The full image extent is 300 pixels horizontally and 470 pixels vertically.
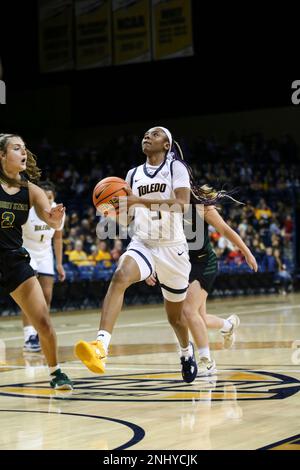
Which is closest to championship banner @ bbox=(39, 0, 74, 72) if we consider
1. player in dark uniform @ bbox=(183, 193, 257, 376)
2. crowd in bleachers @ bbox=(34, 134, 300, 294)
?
crowd in bleachers @ bbox=(34, 134, 300, 294)

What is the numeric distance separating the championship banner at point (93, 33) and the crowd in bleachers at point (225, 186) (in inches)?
138

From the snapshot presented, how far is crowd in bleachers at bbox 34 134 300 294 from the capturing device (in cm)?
2117

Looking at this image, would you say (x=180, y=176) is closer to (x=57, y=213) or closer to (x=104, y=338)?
(x=57, y=213)

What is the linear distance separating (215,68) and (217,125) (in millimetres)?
2784

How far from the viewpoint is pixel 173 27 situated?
24.8 metres

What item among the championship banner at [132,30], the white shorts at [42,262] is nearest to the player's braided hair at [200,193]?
the white shorts at [42,262]

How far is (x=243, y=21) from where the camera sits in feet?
92.1

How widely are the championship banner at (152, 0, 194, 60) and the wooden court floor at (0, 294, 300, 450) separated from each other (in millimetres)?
13999

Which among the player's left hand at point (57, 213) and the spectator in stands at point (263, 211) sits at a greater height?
the spectator in stands at point (263, 211)

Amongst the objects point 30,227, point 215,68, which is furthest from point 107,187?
point 215,68

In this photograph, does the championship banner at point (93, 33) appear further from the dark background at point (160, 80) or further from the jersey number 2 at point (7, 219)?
the jersey number 2 at point (7, 219)

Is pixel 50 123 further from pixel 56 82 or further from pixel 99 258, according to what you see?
pixel 99 258

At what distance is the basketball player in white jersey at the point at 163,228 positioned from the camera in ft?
23.8

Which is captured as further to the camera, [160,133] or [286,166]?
[286,166]
